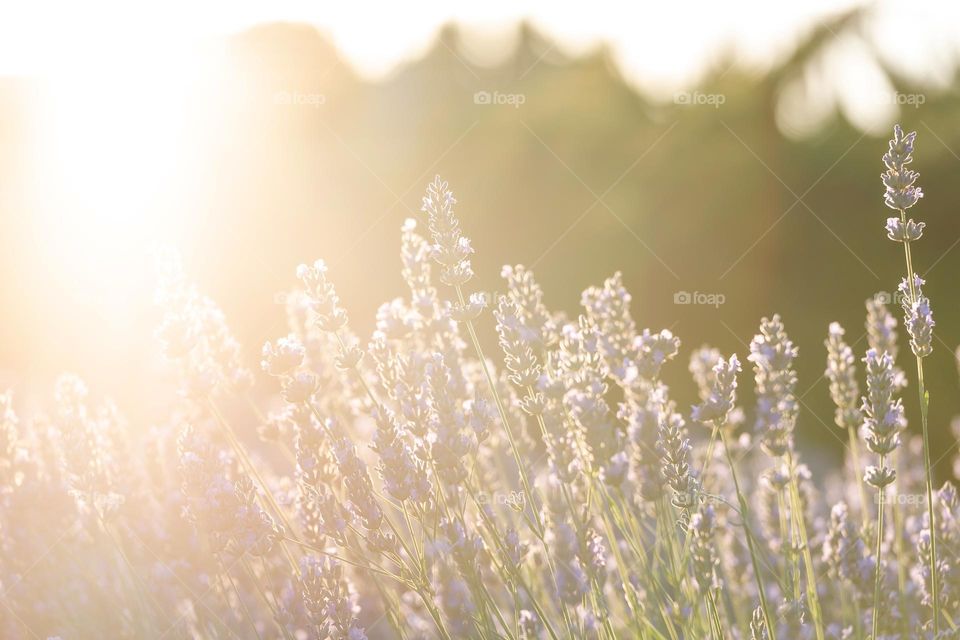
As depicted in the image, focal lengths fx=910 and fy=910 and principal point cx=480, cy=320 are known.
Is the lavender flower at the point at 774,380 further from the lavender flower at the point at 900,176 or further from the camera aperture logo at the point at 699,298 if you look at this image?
the camera aperture logo at the point at 699,298

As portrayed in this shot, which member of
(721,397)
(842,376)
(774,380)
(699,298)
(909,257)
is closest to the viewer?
(909,257)

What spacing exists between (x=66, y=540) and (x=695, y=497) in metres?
2.41

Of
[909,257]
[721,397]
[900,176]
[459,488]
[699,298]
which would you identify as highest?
[699,298]

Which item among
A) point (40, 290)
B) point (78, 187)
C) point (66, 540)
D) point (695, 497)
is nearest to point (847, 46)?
point (695, 497)

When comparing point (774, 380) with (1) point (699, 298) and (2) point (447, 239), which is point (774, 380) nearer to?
Result: (2) point (447, 239)

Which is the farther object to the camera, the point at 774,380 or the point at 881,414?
the point at 774,380

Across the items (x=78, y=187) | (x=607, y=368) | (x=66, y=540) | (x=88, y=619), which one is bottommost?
(x=88, y=619)

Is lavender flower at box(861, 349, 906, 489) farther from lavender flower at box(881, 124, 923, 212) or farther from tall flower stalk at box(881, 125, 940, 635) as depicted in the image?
lavender flower at box(881, 124, 923, 212)

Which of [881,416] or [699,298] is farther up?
[699,298]

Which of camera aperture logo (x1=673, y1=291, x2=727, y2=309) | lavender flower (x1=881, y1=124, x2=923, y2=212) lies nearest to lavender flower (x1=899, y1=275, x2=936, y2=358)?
lavender flower (x1=881, y1=124, x2=923, y2=212)

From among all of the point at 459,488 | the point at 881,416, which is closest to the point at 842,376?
the point at 881,416

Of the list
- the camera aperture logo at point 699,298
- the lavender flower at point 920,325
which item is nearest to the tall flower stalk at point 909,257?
the lavender flower at point 920,325

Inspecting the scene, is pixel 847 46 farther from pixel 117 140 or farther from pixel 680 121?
pixel 117 140

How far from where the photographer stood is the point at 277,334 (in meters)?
7.96
